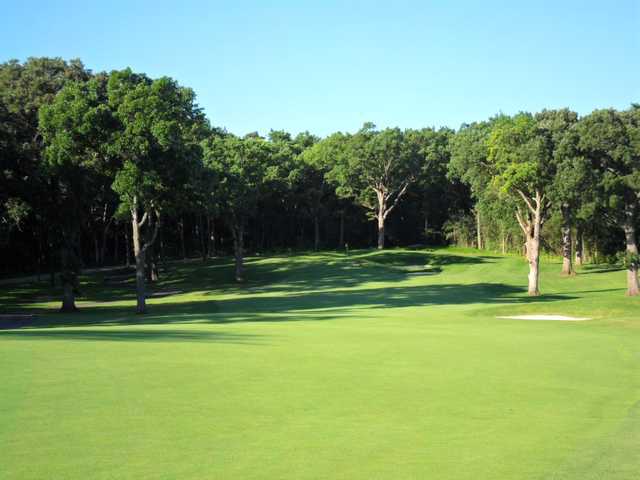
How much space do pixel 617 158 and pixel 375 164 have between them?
4801cm

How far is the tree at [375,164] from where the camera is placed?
86.1 metres

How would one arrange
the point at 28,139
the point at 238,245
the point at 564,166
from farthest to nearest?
the point at 238,245 → the point at 28,139 → the point at 564,166

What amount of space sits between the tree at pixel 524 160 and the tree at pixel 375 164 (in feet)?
135

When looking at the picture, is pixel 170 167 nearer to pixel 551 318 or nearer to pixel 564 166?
pixel 551 318

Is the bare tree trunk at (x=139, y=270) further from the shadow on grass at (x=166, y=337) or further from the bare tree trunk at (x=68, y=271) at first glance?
the shadow on grass at (x=166, y=337)

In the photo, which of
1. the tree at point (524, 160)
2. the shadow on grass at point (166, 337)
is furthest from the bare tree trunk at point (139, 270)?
the tree at point (524, 160)

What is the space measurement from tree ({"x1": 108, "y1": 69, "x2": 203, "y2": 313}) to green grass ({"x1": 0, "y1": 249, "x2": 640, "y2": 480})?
659 inches

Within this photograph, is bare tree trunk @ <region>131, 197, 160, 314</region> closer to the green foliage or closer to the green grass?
the green foliage

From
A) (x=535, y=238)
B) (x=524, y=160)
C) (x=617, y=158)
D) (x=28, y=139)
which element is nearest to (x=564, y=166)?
(x=524, y=160)

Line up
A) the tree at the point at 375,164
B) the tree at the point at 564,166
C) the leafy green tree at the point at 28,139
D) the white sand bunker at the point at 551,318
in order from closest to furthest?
the white sand bunker at the point at 551,318 → the tree at the point at 564,166 → the leafy green tree at the point at 28,139 → the tree at the point at 375,164

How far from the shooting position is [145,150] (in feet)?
128

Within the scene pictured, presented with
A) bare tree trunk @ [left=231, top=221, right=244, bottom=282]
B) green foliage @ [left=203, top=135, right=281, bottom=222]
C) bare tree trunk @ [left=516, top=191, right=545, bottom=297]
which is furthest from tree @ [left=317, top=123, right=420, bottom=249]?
bare tree trunk @ [left=516, top=191, right=545, bottom=297]

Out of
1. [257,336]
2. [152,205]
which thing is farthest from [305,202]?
[257,336]

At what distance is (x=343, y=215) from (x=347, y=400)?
86.8 m
